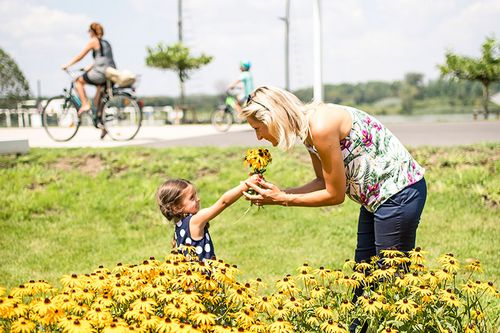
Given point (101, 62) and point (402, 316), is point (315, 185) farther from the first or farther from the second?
point (101, 62)

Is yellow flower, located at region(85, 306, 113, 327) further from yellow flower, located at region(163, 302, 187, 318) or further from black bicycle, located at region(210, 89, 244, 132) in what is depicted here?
black bicycle, located at region(210, 89, 244, 132)

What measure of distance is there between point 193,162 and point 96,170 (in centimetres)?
144

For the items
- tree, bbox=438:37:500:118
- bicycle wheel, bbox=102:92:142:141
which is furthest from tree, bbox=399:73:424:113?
bicycle wheel, bbox=102:92:142:141

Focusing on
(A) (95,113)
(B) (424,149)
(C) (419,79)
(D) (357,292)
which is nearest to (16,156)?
(A) (95,113)

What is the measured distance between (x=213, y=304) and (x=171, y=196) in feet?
3.80

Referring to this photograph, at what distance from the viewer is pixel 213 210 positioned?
3.56 metres

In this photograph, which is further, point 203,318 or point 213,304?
point 213,304

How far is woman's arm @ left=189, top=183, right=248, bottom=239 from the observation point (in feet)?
11.2

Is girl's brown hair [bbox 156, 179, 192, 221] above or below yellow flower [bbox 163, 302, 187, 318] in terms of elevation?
above

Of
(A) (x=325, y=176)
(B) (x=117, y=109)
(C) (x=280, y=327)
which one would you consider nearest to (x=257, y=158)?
(A) (x=325, y=176)

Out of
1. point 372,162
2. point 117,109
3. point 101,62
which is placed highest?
point 101,62

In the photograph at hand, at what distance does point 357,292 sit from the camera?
365cm

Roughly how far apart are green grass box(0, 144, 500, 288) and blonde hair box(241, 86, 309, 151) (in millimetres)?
2766

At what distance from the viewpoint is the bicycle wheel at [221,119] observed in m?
16.4
